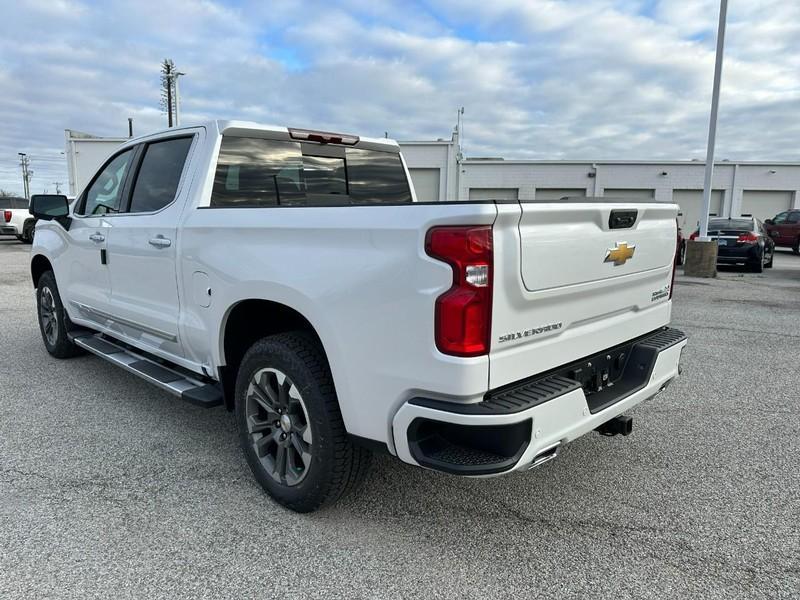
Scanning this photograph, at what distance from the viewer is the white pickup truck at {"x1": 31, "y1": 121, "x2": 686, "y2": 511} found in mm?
2180

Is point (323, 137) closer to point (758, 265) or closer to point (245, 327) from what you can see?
point (245, 327)

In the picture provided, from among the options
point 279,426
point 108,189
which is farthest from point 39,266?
point 279,426

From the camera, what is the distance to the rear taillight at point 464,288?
6.91ft

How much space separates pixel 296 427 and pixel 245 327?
2.48 feet

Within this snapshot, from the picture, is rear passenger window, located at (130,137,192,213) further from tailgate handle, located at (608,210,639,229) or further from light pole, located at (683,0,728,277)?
light pole, located at (683,0,728,277)

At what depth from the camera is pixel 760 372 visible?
5551 mm

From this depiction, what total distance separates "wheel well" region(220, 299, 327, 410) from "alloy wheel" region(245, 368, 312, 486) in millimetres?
296

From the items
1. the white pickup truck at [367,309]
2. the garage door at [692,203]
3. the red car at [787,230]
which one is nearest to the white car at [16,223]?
the white pickup truck at [367,309]

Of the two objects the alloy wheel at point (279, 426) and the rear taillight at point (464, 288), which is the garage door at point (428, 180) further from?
the rear taillight at point (464, 288)

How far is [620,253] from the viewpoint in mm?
2789

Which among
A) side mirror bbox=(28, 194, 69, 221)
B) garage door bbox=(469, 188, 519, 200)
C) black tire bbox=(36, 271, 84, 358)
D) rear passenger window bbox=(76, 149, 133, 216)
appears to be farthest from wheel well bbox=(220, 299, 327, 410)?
garage door bbox=(469, 188, 519, 200)

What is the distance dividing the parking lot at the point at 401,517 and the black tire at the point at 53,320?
44.0 inches

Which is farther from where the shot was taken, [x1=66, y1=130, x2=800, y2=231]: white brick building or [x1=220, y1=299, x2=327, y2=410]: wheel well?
[x1=66, y1=130, x2=800, y2=231]: white brick building

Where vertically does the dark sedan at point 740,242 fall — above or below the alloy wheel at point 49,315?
above
